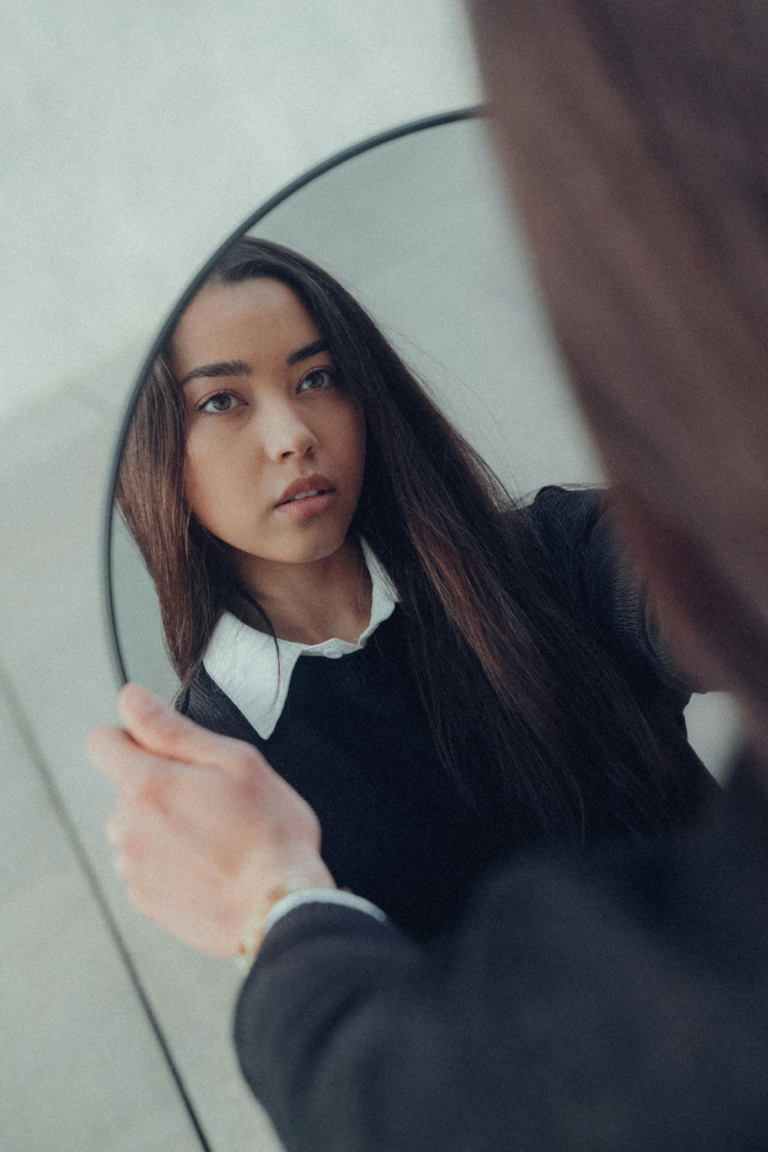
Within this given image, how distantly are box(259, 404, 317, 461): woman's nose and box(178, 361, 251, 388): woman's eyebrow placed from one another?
0.9 inches

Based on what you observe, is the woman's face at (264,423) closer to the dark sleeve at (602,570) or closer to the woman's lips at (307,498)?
the woman's lips at (307,498)

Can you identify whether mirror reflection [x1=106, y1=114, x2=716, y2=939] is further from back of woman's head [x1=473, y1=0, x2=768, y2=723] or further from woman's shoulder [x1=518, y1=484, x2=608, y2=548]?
back of woman's head [x1=473, y1=0, x2=768, y2=723]

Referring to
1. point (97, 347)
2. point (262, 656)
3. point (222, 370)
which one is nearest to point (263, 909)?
point (262, 656)

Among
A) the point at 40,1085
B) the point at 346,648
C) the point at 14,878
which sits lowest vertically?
the point at 40,1085

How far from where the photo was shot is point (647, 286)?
22 cm

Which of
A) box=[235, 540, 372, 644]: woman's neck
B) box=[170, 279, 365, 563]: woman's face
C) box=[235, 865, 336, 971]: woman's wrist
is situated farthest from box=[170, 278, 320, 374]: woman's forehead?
box=[235, 865, 336, 971]: woman's wrist

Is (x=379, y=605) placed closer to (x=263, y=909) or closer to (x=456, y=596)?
(x=456, y=596)

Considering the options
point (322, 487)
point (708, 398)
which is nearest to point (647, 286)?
point (708, 398)

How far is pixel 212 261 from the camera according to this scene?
401mm

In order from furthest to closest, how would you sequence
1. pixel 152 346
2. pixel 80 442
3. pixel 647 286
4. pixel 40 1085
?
pixel 80 442 < pixel 40 1085 < pixel 152 346 < pixel 647 286

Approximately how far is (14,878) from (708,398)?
57 centimetres

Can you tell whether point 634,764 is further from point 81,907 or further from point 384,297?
point 81,907

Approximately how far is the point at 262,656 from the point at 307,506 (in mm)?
82

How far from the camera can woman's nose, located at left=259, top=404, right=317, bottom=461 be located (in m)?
0.39
